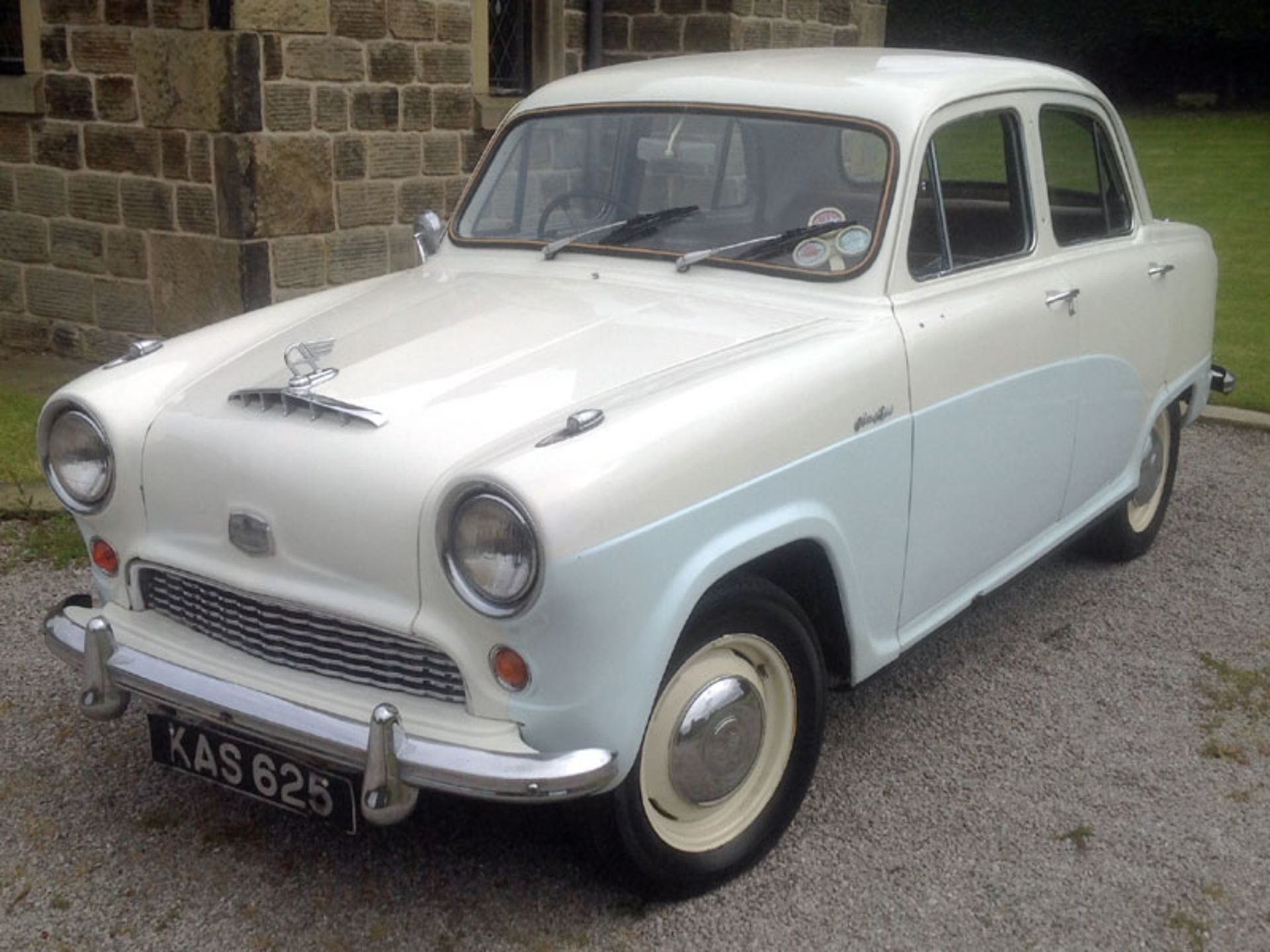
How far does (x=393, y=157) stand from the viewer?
24.8 feet

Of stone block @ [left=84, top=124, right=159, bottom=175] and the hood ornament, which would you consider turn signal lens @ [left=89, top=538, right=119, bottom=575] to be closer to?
the hood ornament

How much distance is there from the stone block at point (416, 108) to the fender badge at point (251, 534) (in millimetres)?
5189

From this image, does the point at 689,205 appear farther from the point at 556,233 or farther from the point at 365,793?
the point at 365,793

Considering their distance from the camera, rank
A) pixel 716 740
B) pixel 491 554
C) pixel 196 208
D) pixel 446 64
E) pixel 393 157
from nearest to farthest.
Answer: pixel 491 554 → pixel 716 740 → pixel 196 208 → pixel 393 157 → pixel 446 64

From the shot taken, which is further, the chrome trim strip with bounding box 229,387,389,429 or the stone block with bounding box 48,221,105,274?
the stone block with bounding box 48,221,105,274

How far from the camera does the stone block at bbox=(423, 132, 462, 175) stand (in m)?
7.85

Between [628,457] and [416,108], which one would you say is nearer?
[628,457]

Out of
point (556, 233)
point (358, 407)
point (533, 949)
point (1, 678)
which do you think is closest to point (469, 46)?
point (556, 233)

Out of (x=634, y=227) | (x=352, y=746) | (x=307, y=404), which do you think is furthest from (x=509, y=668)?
(x=634, y=227)

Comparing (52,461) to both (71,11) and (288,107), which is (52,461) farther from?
(71,11)

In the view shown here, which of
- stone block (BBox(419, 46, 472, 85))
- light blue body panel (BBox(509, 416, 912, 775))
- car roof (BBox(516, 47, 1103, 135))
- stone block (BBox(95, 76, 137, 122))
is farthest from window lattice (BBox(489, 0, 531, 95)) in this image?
light blue body panel (BBox(509, 416, 912, 775))

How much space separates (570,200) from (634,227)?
0.90ft

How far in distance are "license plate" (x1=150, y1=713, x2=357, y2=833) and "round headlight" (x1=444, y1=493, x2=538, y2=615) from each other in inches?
19.8

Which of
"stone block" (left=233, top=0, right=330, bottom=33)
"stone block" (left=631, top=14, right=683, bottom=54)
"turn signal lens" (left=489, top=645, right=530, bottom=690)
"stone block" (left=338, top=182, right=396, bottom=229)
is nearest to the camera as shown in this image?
"turn signal lens" (left=489, top=645, right=530, bottom=690)
